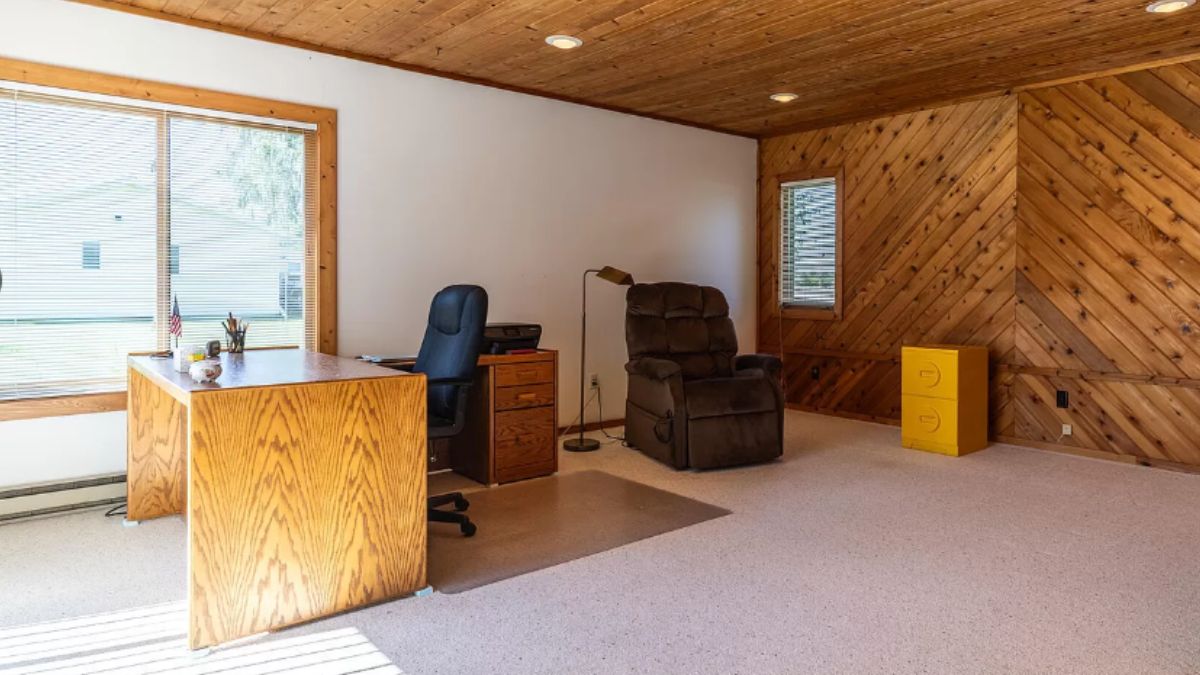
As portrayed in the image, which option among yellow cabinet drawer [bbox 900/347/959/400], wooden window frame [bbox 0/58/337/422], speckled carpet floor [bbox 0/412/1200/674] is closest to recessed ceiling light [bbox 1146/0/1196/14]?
yellow cabinet drawer [bbox 900/347/959/400]

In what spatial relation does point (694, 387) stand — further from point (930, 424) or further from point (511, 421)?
point (930, 424)

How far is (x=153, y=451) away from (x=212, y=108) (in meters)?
1.76

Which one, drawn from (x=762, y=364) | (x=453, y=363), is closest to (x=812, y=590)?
(x=453, y=363)

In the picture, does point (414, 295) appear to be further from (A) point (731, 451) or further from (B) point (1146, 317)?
(B) point (1146, 317)

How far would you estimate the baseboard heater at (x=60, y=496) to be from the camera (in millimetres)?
3553

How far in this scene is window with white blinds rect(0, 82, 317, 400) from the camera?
11.8 feet

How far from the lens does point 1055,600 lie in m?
2.70

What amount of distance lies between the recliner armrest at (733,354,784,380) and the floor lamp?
2.94ft

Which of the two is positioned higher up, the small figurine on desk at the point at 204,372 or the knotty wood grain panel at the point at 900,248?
the knotty wood grain panel at the point at 900,248

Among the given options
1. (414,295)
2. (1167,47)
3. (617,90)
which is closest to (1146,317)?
(1167,47)

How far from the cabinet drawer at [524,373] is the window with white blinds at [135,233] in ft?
3.72

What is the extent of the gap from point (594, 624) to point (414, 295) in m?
2.79

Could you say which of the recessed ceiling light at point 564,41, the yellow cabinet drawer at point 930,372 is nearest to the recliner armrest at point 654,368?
the yellow cabinet drawer at point 930,372

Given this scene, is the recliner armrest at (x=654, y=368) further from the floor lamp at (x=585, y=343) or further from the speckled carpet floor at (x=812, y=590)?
the speckled carpet floor at (x=812, y=590)
